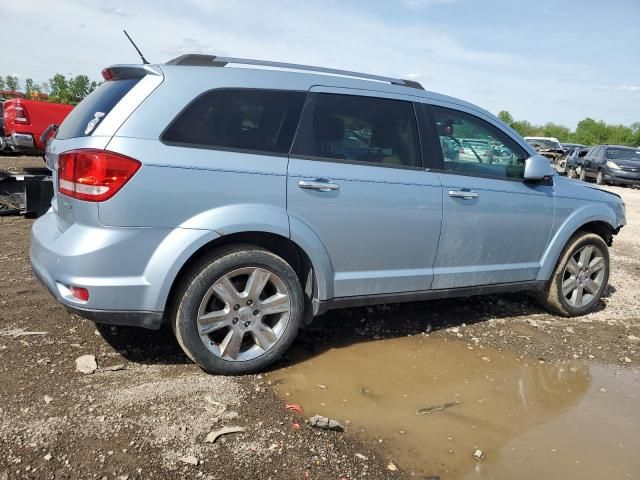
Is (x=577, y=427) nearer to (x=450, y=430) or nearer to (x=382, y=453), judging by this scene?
(x=450, y=430)

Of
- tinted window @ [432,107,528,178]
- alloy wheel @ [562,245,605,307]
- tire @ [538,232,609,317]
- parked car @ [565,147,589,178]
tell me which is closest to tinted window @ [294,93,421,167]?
tinted window @ [432,107,528,178]

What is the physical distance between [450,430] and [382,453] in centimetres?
51

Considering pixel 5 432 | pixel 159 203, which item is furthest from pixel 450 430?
pixel 5 432

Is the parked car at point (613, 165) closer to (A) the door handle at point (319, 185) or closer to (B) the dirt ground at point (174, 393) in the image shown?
(B) the dirt ground at point (174, 393)

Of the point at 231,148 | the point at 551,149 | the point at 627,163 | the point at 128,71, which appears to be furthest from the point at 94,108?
the point at 551,149

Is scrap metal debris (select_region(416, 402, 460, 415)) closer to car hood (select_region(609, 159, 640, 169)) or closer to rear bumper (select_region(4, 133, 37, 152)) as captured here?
A: rear bumper (select_region(4, 133, 37, 152))

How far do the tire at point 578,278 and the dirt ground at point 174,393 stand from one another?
0.47 ft

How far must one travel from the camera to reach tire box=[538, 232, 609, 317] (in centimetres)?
509

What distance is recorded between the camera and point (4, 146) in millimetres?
12453

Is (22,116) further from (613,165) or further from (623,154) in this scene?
→ (623,154)

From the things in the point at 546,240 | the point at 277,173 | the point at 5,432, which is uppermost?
the point at 277,173

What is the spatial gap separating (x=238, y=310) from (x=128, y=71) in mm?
1634

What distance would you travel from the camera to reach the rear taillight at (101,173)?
10.1 feet

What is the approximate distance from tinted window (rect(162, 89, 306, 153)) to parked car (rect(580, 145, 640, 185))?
65.8ft
